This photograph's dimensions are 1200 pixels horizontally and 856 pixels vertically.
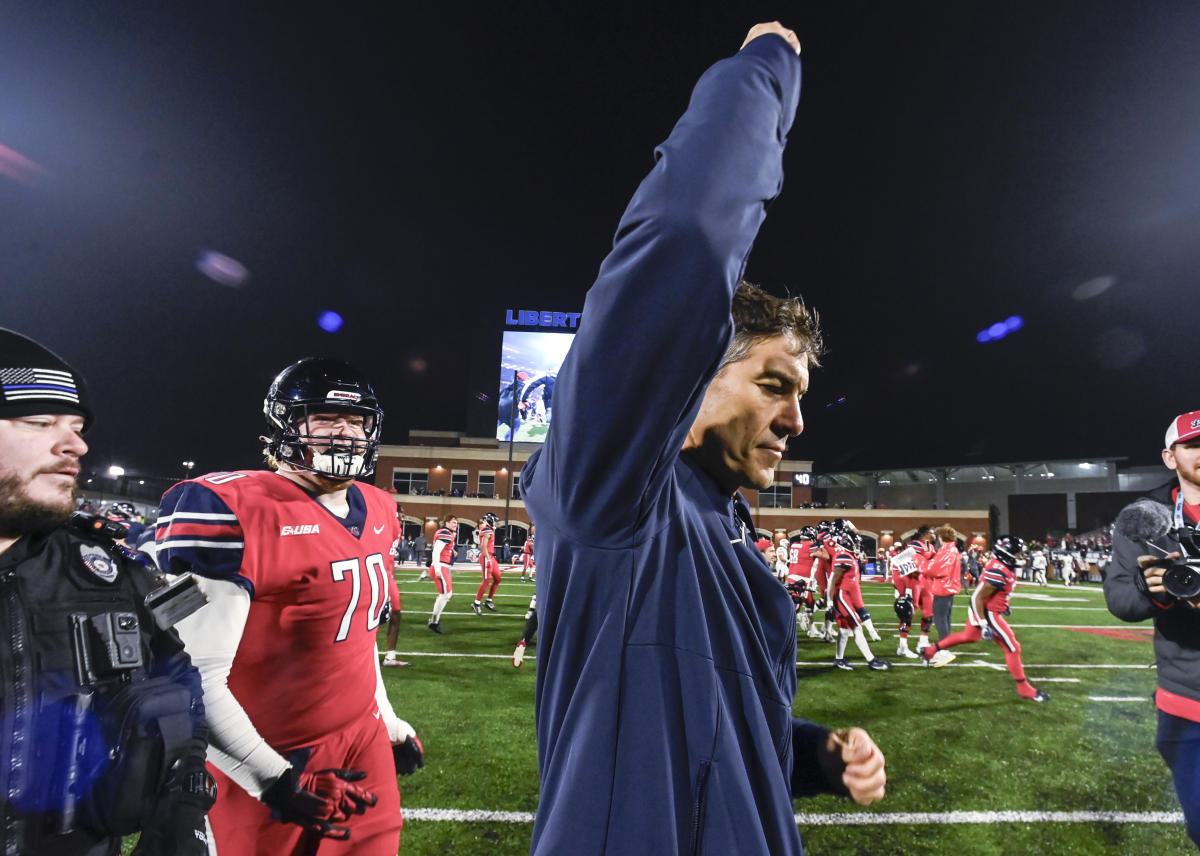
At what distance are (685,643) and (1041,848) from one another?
208 inches

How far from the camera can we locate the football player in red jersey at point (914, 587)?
39.0 feet

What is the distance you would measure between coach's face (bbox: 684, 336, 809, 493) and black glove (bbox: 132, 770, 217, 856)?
6.65 feet

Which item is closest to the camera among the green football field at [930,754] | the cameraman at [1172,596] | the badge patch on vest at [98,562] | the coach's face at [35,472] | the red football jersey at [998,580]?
the coach's face at [35,472]

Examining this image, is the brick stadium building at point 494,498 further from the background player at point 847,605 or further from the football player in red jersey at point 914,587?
the background player at point 847,605

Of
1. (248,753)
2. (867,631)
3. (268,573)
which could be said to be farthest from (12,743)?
(867,631)

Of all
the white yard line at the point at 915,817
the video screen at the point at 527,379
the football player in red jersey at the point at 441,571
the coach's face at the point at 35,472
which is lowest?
the white yard line at the point at 915,817

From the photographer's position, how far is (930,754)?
6297mm

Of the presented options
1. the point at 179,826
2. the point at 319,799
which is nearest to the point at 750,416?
the point at 179,826

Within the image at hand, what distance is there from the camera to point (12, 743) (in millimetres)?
1805

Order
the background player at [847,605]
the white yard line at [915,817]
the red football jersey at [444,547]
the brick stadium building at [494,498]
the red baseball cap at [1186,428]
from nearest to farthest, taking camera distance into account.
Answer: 1. the red baseball cap at [1186,428]
2. the white yard line at [915,817]
3. the background player at [847,605]
4. the red football jersey at [444,547]
5. the brick stadium building at [494,498]

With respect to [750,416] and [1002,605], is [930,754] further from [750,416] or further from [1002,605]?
[750,416]

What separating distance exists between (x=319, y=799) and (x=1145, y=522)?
4720 millimetres

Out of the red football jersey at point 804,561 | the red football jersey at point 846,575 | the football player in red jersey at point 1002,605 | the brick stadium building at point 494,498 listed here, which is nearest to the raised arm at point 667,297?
the football player in red jersey at point 1002,605

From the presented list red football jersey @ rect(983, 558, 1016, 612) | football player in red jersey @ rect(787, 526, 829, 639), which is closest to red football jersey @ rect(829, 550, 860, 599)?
football player in red jersey @ rect(787, 526, 829, 639)
